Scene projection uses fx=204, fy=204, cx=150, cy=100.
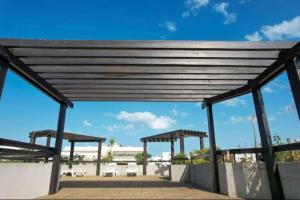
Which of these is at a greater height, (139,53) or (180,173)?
(139,53)

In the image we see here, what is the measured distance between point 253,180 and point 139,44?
150 inches

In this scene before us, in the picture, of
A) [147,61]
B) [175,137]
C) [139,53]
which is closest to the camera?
[139,53]

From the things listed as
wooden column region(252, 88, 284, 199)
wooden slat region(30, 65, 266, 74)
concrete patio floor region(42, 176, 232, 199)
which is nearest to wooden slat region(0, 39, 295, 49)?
wooden slat region(30, 65, 266, 74)

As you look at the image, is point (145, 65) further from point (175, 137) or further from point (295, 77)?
point (175, 137)

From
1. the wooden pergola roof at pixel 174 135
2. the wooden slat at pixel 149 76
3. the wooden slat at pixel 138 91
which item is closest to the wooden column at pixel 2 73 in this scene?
the wooden slat at pixel 149 76

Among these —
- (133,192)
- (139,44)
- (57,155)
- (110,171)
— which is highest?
(139,44)

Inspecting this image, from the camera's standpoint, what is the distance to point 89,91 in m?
5.85

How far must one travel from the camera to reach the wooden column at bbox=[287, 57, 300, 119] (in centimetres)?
343

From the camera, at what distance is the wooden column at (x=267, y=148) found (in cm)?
401

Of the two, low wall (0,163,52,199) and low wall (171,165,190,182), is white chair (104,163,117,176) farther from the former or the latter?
low wall (0,163,52,199)

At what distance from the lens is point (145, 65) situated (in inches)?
167

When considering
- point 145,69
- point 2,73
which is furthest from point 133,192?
point 2,73

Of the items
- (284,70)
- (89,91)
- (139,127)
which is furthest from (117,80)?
(139,127)

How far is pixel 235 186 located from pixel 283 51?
10.5ft
